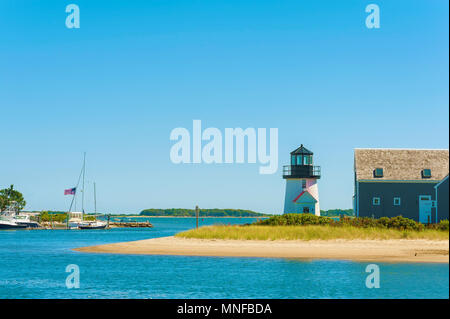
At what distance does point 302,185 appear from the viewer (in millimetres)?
60625

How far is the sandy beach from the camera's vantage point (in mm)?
36094

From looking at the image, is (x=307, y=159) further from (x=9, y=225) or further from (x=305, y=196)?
(x=9, y=225)

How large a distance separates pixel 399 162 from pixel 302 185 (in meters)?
10.2

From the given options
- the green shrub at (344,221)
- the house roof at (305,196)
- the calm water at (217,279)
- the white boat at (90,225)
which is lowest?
the white boat at (90,225)

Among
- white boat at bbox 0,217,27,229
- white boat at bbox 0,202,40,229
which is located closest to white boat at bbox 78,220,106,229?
white boat at bbox 0,202,40,229

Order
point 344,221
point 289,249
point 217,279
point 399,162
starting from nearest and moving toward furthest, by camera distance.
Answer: point 217,279 → point 289,249 → point 344,221 → point 399,162

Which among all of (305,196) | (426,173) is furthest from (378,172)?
(305,196)

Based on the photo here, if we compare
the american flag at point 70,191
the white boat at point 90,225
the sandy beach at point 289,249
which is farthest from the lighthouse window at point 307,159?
the white boat at point 90,225

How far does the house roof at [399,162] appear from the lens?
57312 mm

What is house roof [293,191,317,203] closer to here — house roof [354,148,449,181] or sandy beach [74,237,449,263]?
house roof [354,148,449,181]

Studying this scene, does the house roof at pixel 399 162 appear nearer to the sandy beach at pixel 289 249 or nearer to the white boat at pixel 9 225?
the sandy beach at pixel 289 249

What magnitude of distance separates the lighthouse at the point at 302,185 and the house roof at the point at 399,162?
15.6ft
